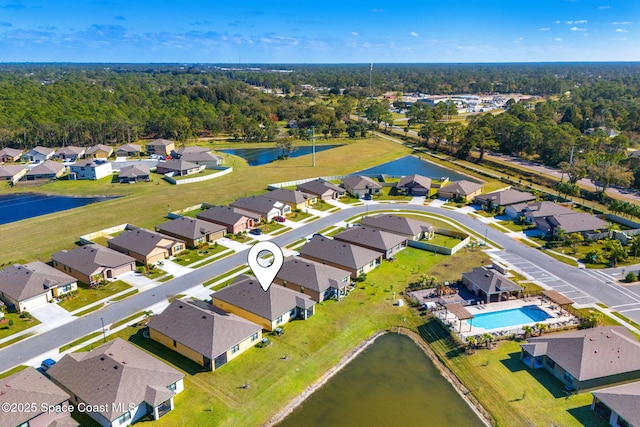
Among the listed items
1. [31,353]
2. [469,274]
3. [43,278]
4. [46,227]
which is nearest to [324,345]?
[469,274]

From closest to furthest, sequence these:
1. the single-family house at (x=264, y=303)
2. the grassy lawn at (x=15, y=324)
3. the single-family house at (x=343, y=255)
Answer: the grassy lawn at (x=15, y=324) → the single-family house at (x=264, y=303) → the single-family house at (x=343, y=255)

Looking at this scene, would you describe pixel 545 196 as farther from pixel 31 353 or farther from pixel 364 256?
pixel 31 353

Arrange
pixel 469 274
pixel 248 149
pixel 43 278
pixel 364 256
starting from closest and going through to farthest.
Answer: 1. pixel 43 278
2. pixel 469 274
3. pixel 364 256
4. pixel 248 149

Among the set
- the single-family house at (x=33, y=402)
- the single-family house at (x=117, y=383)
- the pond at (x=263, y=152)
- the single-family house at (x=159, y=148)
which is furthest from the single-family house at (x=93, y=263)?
the single-family house at (x=159, y=148)

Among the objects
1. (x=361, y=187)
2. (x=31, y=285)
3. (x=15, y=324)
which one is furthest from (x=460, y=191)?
(x=15, y=324)

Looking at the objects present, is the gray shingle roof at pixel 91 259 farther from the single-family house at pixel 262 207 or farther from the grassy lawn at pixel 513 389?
the grassy lawn at pixel 513 389

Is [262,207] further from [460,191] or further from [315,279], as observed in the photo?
[460,191]
